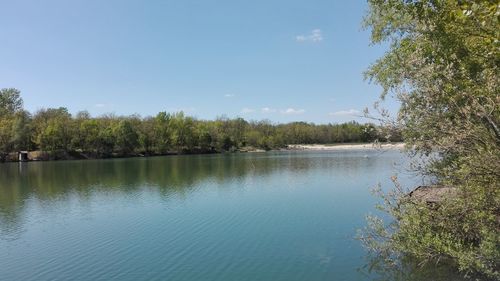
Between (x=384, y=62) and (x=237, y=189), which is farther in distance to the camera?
(x=237, y=189)

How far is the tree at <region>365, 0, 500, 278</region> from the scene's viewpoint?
7.18 metres

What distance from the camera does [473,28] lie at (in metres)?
7.91

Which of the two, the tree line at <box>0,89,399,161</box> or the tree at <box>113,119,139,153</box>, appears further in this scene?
the tree at <box>113,119,139,153</box>

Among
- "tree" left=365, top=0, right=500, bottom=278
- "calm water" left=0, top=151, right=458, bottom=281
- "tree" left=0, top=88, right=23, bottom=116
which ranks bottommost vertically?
"calm water" left=0, top=151, right=458, bottom=281

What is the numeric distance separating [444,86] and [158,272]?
12.8 metres

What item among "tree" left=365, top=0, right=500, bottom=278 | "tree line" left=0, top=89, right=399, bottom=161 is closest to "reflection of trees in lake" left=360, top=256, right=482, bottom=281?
"tree" left=365, top=0, right=500, bottom=278

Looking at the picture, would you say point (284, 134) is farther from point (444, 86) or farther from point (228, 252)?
point (444, 86)

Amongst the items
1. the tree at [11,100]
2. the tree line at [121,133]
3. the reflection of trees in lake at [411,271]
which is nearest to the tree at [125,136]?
the tree line at [121,133]

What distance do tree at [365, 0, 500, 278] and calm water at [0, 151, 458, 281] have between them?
221 cm

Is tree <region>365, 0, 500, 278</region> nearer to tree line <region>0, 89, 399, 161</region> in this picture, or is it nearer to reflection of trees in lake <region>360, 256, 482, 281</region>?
reflection of trees in lake <region>360, 256, 482, 281</region>

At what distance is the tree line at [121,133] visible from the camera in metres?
100

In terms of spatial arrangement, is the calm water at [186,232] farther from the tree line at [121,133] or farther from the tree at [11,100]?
the tree at [11,100]

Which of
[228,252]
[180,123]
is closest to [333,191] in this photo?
[228,252]

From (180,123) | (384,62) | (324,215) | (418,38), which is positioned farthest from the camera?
(180,123)
